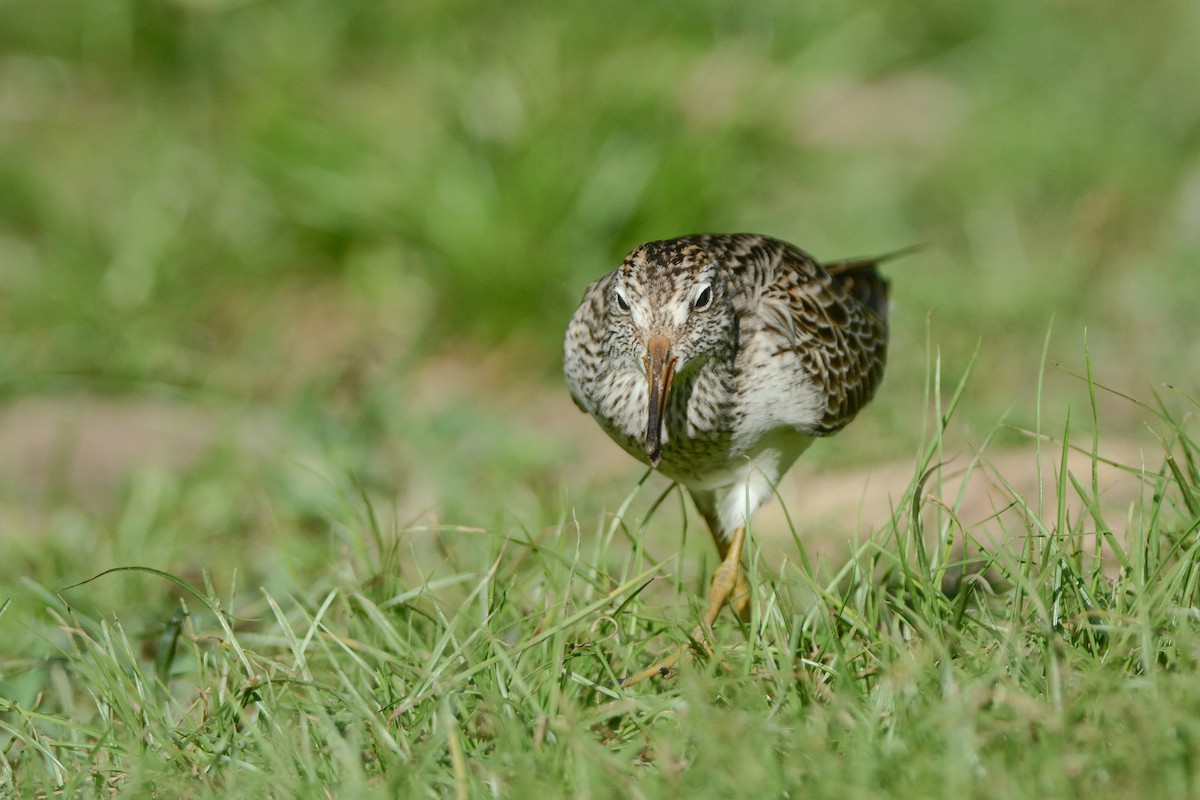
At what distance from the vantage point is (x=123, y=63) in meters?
10.1

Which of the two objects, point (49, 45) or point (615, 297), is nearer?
point (615, 297)

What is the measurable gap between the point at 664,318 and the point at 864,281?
1.75m

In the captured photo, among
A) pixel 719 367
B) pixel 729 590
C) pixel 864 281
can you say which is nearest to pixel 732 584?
pixel 729 590

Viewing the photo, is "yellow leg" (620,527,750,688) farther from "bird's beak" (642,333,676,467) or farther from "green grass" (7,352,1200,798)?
"bird's beak" (642,333,676,467)

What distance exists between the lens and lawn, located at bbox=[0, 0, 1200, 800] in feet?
11.0

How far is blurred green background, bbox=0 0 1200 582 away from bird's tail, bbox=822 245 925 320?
877 mm

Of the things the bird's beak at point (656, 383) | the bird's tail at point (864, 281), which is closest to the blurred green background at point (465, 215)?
the bird's tail at point (864, 281)

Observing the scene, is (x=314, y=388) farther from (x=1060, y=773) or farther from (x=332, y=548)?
(x=1060, y=773)

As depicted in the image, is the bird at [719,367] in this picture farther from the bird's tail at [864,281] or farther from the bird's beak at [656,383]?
the bird's tail at [864,281]

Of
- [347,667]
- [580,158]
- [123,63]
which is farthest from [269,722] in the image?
[123,63]

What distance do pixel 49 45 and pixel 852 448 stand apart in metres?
7.03

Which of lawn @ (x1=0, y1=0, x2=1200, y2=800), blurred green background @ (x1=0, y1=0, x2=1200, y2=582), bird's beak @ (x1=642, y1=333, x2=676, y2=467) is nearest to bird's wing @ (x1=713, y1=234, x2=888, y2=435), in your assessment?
lawn @ (x1=0, y1=0, x2=1200, y2=800)

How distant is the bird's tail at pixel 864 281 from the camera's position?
5.33 meters

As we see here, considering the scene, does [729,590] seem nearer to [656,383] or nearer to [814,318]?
[656,383]
